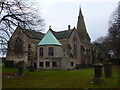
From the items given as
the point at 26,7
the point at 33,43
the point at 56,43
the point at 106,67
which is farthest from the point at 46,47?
the point at 106,67

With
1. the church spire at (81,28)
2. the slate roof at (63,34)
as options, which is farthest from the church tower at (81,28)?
the slate roof at (63,34)

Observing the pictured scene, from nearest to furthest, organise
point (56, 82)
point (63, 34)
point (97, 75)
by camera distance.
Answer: point (56, 82), point (97, 75), point (63, 34)

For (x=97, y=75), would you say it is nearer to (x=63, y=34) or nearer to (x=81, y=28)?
(x=63, y=34)

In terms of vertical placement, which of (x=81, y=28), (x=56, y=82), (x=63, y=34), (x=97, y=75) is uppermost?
(x=81, y=28)

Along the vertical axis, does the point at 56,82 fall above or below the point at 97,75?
below

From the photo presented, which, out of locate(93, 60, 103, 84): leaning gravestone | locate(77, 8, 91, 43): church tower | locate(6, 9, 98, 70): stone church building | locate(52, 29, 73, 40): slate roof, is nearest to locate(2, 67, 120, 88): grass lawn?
locate(93, 60, 103, 84): leaning gravestone

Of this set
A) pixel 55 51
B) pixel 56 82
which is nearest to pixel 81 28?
pixel 55 51

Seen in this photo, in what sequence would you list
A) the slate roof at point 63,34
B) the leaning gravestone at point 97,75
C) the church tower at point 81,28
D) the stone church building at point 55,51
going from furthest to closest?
A: the church tower at point 81,28 → the slate roof at point 63,34 → the stone church building at point 55,51 → the leaning gravestone at point 97,75

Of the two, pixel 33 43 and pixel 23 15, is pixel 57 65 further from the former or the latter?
pixel 23 15

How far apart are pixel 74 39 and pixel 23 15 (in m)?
38.1

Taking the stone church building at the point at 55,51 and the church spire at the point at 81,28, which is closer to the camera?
the stone church building at the point at 55,51

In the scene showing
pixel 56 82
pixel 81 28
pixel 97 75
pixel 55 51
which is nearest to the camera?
pixel 56 82

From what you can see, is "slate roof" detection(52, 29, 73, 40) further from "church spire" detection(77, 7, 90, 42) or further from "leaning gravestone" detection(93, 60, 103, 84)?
"leaning gravestone" detection(93, 60, 103, 84)

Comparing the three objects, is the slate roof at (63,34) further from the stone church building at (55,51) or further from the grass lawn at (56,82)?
the grass lawn at (56,82)
